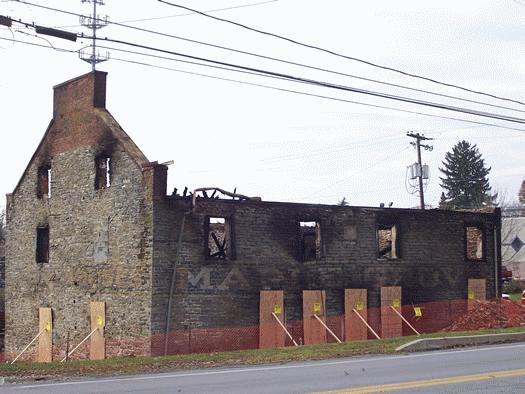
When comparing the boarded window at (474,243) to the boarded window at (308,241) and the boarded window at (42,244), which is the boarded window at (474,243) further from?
the boarded window at (42,244)

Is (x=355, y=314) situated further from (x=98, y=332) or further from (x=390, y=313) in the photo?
(x=98, y=332)

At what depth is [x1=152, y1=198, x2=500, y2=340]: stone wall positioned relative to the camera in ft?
83.9

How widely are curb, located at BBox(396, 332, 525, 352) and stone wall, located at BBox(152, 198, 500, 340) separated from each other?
797cm

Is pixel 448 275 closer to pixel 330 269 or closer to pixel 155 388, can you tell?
pixel 330 269

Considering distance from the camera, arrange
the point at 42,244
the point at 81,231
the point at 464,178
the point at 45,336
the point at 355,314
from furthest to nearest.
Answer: the point at 464,178, the point at 42,244, the point at 45,336, the point at 81,231, the point at 355,314

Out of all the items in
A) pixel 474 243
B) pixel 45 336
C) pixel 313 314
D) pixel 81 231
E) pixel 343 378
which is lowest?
pixel 45 336

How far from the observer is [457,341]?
66.5 ft

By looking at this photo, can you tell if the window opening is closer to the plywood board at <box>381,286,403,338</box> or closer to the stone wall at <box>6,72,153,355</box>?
the plywood board at <box>381,286,403,338</box>

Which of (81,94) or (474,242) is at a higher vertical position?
(81,94)

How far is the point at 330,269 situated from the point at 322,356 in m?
10.4

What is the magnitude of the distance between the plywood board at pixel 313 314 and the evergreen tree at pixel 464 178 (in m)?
69.2

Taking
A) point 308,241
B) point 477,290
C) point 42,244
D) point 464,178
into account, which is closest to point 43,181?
point 42,244

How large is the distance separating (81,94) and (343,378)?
1894 centimetres

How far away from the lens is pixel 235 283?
2644 centimetres
